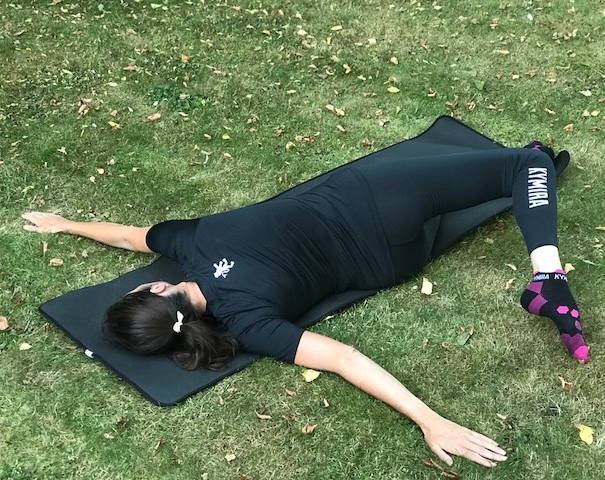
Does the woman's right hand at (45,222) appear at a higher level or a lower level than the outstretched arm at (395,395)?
lower

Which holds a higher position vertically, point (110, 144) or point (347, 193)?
point (347, 193)

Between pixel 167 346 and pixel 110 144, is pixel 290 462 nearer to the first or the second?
pixel 167 346

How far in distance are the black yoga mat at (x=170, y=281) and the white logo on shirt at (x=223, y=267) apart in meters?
0.43

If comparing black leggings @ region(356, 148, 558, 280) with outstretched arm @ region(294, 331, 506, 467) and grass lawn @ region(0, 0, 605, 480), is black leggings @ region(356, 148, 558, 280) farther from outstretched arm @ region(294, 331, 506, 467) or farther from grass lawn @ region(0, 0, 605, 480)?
outstretched arm @ region(294, 331, 506, 467)

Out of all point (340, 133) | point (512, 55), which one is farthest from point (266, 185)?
point (512, 55)

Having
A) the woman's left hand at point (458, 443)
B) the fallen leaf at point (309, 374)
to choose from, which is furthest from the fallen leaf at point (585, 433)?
the fallen leaf at point (309, 374)

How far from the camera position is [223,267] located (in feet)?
12.7

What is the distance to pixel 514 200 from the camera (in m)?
3.98

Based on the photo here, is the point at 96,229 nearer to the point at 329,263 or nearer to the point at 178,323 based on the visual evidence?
the point at 178,323

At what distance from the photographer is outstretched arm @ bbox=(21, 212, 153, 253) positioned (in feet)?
14.6

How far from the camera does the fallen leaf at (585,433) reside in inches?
133

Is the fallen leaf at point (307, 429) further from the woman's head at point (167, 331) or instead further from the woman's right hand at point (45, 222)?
the woman's right hand at point (45, 222)

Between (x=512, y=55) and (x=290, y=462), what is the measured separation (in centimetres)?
491

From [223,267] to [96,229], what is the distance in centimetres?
112
